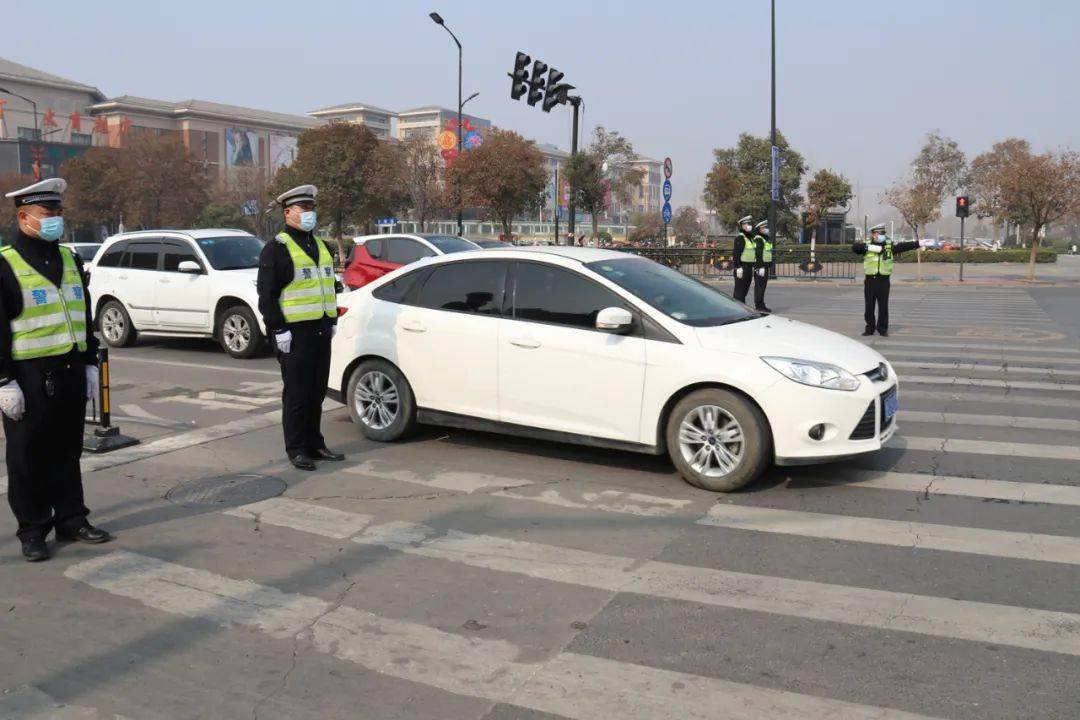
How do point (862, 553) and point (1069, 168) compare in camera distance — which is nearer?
point (862, 553)

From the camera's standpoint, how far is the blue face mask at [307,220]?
23.8 ft

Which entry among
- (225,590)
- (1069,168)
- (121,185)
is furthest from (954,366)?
(121,185)

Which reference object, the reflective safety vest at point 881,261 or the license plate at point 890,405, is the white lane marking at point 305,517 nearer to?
the license plate at point 890,405

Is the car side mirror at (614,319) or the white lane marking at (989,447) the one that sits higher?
the car side mirror at (614,319)

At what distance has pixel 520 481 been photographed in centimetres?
691

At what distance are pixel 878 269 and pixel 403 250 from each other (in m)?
8.24

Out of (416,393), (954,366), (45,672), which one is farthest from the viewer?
(954,366)

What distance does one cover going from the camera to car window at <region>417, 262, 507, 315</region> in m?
7.55

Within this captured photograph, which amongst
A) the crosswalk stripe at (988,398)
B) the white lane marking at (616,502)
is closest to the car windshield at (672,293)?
the white lane marking at (616,502)

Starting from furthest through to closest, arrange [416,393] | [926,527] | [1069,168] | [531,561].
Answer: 1. [1069,168]
2. [416,393]
3. [926,527]
4. [531,561]

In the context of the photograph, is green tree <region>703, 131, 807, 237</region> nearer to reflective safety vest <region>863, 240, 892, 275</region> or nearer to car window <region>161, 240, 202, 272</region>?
reflective safety vest <region>863, 240, 892, 275</region>

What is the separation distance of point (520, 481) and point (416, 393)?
4.56ft

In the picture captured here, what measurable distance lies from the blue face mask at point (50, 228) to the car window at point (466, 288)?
306 cm

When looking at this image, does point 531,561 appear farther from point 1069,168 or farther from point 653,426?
point 1069,168
